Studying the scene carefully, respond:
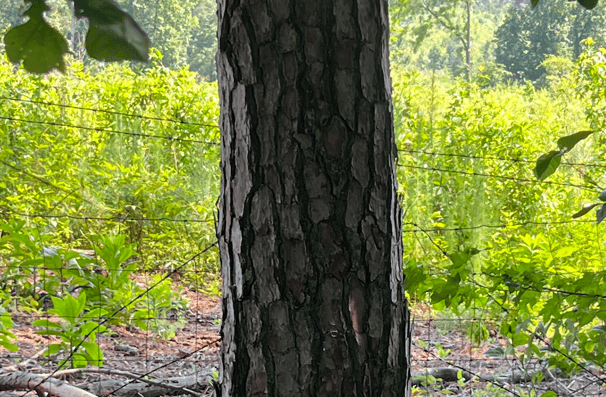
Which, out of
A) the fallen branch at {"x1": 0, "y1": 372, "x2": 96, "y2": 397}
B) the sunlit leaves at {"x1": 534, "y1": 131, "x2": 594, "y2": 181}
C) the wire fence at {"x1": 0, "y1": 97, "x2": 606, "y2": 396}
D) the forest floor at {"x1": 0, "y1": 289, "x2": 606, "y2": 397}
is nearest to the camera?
the sunlit leaves at {"x1": 534, "y1": 131, "x2": 594, "y2": 181}

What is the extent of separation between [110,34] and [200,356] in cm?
199

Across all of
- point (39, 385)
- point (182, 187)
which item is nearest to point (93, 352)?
point (39, 385)

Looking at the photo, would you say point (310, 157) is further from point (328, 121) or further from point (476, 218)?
point (476, 218)

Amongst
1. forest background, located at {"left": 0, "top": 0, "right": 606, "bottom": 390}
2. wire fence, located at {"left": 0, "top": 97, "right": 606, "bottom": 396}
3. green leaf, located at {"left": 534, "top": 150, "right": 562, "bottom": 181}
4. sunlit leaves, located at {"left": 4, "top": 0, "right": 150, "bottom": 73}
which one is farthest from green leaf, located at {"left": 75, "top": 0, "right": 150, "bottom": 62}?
forest background, located at {"left": 0, "top": 0, "right": 606, "bottom": 390}

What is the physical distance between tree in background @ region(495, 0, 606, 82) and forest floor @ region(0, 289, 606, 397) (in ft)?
78.1

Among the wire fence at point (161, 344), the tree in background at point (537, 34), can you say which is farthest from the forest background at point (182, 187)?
the tree in background at point (537, 34)

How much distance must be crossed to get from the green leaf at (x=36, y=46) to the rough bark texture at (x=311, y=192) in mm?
236

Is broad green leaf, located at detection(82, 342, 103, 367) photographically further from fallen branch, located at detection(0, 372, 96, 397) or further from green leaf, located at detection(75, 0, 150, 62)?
green leaf, located at detection(75, 0, 150, 62)

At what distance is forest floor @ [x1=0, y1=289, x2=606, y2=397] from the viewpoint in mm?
1941

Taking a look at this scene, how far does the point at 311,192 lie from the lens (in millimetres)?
650

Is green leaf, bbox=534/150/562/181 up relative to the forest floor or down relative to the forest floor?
up

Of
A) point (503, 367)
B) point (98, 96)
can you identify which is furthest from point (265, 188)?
point (98, 96)

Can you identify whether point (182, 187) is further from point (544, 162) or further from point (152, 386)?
point (544, 162)

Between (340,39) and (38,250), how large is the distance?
4.81 feet
